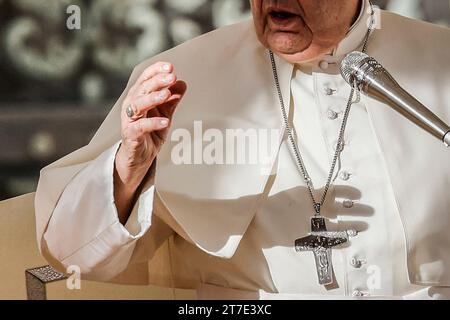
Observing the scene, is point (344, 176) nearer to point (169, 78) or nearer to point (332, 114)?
point (332, 114)

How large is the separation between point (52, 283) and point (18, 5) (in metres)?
0.75

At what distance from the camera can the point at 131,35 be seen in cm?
251

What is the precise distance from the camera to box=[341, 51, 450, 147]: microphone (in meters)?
1.27

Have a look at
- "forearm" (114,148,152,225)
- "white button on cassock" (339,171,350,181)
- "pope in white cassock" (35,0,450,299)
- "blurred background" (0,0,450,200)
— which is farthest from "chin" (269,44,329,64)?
"blurred background" (0,0,450,200)

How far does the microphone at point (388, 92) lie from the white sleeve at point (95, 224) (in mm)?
521

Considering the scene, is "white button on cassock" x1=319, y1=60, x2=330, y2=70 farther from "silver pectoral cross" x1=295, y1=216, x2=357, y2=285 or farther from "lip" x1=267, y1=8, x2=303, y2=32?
"silver pectoral cross" x1=295, y1=216, x2=357, y2=285

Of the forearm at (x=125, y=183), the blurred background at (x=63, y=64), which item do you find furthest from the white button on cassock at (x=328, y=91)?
the blurred background at (x=63, y=64)

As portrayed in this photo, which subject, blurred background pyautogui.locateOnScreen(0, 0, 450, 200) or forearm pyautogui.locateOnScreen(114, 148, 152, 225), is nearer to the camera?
forearm pyautogui.locateOnScreen(114, 148, 152, 225)

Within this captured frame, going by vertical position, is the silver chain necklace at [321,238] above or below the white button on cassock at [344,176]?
below

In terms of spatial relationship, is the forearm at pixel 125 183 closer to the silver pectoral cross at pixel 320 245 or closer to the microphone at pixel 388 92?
the silver pectoral cross at pixel 320 245

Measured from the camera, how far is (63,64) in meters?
2.42

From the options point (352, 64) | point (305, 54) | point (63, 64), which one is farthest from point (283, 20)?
point (63, 64)

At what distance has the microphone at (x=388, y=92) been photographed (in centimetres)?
127
